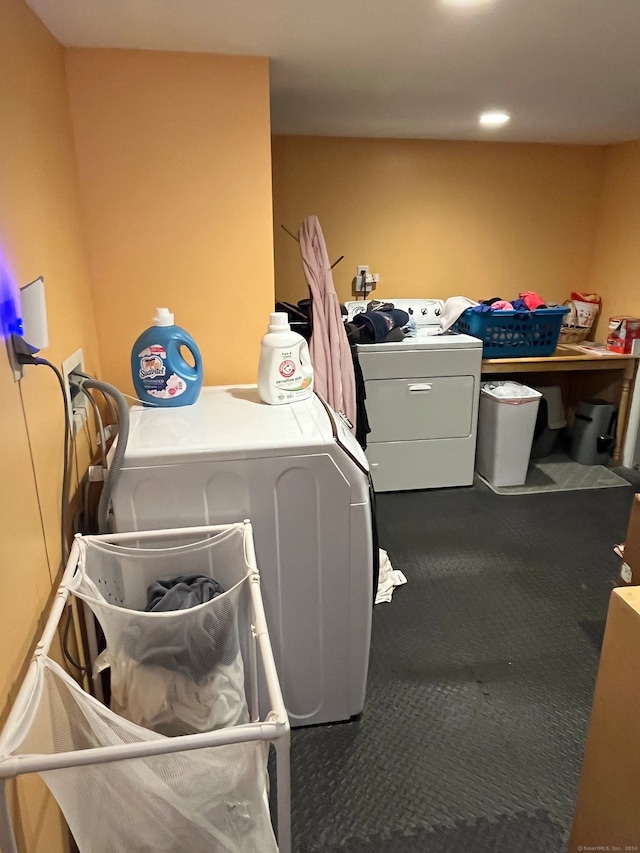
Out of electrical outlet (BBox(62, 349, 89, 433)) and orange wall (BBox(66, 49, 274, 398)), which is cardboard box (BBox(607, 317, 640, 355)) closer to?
orange wall (BBox(66, 49, 274, 398))

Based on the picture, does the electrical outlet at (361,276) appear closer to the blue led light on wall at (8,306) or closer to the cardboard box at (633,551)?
the cardboard box at (633,551)

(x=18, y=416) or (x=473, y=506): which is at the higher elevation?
(x=18, y=416)

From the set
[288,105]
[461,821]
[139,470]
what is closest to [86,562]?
[139,470]

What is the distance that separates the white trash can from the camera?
3.06 m

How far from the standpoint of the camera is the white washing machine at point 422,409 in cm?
292

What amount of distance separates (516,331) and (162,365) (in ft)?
7.26

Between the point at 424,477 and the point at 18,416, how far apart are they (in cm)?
240

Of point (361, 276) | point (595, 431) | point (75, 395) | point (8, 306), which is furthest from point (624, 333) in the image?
point (8, 306)

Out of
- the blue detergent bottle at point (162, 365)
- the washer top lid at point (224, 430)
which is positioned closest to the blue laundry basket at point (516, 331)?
the washer top lid at point (224, 430)

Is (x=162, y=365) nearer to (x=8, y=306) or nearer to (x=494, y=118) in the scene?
(x=8, y=306)

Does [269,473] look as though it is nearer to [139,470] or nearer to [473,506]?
[139,470]

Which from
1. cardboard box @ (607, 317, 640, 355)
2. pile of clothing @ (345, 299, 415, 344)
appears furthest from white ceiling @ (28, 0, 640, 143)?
cardboard box @ (607, 317, 640, 355)

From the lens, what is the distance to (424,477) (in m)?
3.13

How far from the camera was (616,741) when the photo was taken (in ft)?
3.10
